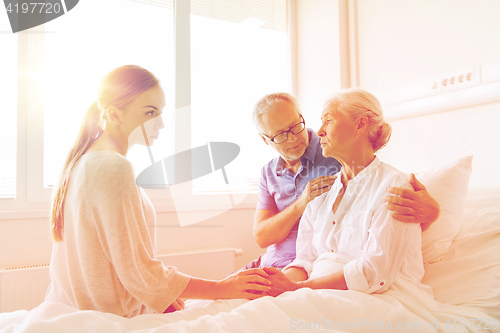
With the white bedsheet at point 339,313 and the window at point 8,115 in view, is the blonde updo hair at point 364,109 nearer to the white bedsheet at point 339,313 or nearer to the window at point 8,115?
the white bedsheet at point 339,313

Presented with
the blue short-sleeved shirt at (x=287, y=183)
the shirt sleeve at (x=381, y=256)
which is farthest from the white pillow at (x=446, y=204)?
the blue short-sleeved shirt at (x=287, y=183)

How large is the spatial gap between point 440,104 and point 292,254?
1140mm

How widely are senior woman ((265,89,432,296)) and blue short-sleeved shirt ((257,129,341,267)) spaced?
0.89 feet

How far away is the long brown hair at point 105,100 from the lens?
1.09 metres

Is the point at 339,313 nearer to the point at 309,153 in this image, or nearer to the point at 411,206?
Result: the point at 411,206

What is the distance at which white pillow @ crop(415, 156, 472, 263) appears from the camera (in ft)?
4.40

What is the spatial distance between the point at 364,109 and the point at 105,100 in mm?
938

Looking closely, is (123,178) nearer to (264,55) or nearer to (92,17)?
(92,17)

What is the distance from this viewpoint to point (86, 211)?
985 mm

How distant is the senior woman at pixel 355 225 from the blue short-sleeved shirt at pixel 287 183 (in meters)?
0.27

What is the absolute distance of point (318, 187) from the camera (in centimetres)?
157

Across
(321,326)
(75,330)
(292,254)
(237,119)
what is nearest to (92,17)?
(237,119)

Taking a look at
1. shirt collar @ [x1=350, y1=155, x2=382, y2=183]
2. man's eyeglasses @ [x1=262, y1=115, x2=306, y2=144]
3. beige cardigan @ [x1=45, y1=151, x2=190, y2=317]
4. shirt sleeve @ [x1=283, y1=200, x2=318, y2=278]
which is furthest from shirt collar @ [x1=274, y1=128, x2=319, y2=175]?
beige cardigan @ [x1=45, y1=151, x2=190, y2=317]

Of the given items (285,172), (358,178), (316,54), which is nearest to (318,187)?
(358,178)
